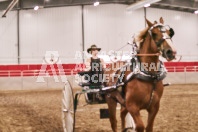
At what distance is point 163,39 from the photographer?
3.19 metres

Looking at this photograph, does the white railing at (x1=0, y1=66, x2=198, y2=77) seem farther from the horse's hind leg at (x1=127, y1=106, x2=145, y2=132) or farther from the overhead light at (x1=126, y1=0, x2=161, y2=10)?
the horse's hind leg at (x1=127, y1=106, x2=145, y2=132)

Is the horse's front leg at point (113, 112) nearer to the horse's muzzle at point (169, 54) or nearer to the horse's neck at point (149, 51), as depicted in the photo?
the horse's neck at point (149, 51)

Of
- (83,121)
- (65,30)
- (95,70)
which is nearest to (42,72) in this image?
(65,30)

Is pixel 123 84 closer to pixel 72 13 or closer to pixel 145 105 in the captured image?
pixel 145 105

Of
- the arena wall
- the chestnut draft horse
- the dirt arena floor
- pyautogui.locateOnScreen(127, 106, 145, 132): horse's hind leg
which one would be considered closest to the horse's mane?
the chestnut draft horse

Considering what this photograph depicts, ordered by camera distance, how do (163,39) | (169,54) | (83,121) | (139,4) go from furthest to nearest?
(139,4)
(83,121)
(163,39)
(169,54)

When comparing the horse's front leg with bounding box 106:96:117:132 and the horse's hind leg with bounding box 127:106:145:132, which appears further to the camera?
the horse's front leg with bounding box 106:96:117:132

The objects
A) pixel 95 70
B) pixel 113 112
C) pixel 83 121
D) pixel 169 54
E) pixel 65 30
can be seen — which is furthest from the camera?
pixel 65 30

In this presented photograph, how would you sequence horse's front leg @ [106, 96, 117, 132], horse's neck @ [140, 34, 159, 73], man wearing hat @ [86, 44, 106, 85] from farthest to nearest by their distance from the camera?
1. man wearing hat @ [86, 44, 106, 85]
2. horse's front leg @ [106, 96, 117, 132]
3. horse's neck @ [140, 34, 159, 73]

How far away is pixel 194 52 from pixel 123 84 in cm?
1954

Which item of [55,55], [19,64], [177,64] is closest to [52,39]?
[55,55]

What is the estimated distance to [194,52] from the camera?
21.6 meters

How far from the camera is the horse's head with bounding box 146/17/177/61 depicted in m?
3.08

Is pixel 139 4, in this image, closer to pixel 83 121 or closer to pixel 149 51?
pixel 83 121
